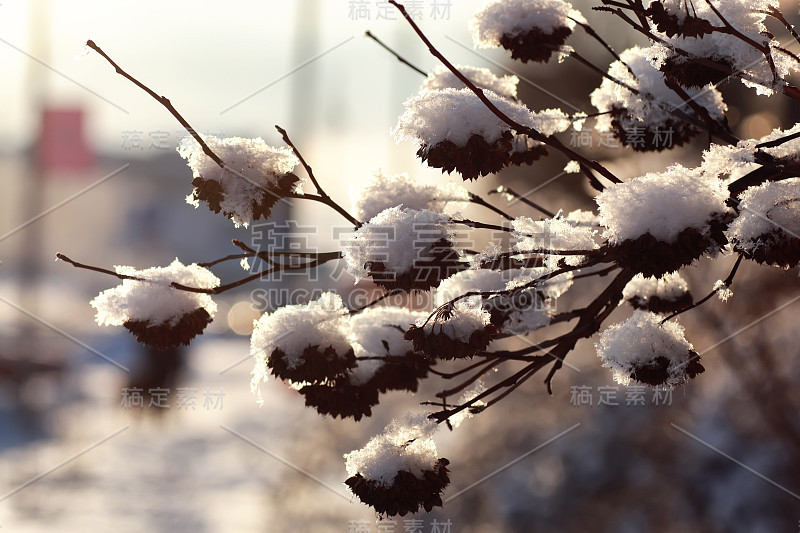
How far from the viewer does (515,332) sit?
2051 millimetres

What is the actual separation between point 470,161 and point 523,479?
552 cm

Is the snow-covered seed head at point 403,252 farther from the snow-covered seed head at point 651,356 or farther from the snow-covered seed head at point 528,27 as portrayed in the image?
the snow-covered seed head at point 528,27

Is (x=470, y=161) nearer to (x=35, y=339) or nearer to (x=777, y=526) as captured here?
(x=777, y=526)

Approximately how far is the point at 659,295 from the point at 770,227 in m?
0.73

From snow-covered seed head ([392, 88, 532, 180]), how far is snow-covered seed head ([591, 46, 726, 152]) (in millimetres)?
690

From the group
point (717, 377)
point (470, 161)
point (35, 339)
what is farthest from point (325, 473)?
point (35, 339)

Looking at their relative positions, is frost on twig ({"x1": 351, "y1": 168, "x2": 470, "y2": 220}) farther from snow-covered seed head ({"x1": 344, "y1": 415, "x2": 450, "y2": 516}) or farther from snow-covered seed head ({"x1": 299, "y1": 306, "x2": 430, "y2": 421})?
snow-covered seed head ({"x1": 344, "y1": 415, "x2": 450, "y2": 516})

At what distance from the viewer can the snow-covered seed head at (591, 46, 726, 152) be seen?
2.04m

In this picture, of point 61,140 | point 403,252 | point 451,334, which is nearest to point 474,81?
point 403,252

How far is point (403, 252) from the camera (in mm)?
1575

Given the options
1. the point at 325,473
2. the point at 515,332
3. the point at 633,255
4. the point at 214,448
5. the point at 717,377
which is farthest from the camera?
the point at 214,448

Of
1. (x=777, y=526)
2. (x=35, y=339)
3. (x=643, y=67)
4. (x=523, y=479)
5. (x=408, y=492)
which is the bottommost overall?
(x=35, y=339)

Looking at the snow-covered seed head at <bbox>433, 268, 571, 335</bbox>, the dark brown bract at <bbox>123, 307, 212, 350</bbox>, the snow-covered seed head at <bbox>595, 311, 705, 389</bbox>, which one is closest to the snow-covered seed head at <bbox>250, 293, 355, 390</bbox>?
the dark brown bract at <bbox>123, 307, 212, 350</bbox>

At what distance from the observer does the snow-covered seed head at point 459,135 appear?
1.50 meters
